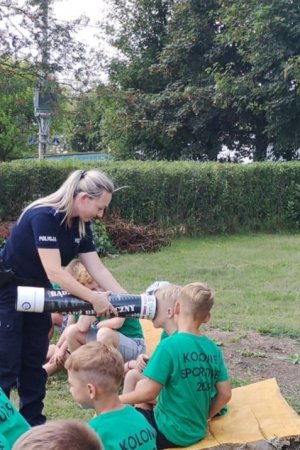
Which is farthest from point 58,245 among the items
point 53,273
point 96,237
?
point 96,237

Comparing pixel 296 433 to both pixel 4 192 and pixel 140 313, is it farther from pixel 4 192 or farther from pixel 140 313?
pixel 4 192

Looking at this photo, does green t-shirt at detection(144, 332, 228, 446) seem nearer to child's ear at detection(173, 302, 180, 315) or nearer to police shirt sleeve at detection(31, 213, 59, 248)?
child's ear at detection(173, 302, 180, 315)

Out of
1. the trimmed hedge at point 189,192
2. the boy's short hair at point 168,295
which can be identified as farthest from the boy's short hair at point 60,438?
the trimmed hedge at point 189,192

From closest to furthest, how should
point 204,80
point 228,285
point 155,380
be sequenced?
point 155,380 → point 228,285 → point 204,80

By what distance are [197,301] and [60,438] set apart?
2.08 meters

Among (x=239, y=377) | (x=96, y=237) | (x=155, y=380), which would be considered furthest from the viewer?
(x=96, y=237)

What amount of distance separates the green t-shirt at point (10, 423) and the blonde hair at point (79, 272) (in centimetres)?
224

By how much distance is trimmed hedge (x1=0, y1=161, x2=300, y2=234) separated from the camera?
529 inches

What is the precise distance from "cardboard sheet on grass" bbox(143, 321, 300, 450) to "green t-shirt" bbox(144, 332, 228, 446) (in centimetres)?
13

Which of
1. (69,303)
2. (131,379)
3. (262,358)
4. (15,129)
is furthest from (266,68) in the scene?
(69,303)

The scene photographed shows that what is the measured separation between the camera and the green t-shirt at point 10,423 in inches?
95.7

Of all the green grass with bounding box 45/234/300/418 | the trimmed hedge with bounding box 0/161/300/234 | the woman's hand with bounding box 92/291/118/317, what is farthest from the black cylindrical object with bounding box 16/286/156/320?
the trimmed hedge with bounding box 0/161/300/234

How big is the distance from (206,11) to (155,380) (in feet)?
64.5

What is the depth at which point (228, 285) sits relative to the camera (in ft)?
31.7
